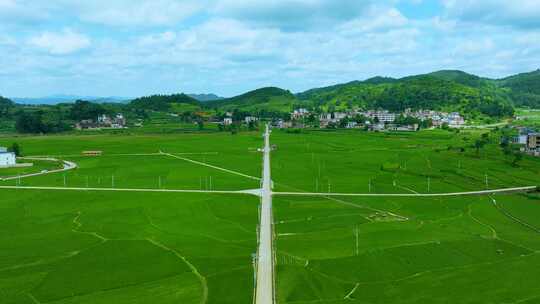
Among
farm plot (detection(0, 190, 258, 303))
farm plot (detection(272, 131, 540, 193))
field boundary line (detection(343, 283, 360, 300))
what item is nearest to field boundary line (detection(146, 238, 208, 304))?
farm plot (detection(0, 190, 258, 303))

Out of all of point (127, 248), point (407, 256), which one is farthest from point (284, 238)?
point (127, 248)

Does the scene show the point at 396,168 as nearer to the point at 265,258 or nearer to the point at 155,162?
the point at 155,162

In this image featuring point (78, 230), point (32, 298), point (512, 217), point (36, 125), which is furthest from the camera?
point (36, 125)

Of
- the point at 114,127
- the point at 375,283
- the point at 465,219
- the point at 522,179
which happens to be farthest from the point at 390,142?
the point at 114,127

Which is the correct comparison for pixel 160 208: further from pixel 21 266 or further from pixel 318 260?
pixel 318 260

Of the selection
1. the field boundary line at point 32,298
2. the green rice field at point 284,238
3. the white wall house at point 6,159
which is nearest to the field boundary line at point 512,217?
the green rice field at point 284,238

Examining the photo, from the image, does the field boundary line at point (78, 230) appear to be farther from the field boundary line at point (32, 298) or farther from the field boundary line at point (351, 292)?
the field boundary line at point (351, 292)

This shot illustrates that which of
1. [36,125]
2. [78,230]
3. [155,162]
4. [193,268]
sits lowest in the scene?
[193,268]

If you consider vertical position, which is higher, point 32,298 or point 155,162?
point 155,162
